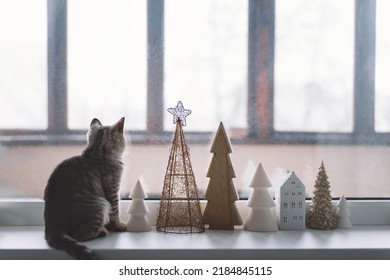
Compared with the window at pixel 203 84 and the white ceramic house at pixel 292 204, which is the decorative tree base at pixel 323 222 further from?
the window at pixel 203 84

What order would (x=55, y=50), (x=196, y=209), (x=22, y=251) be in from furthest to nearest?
(x=55, y=50) < (x=196, y=209) < (x=22, y=251)

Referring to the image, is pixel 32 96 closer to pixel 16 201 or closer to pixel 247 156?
pixel 16 201

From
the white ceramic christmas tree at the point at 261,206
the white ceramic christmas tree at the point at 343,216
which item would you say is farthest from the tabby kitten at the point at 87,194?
the white ceramic christmas tree at the point at 343,216

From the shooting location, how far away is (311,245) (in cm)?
136

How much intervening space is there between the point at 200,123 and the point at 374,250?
62 centimetres

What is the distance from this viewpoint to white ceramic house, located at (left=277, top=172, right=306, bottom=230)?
5.03 feet

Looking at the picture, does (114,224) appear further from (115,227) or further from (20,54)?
(20,54)

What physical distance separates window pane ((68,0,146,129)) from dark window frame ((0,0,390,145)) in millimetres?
26

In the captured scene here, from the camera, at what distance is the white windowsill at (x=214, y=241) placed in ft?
4.30

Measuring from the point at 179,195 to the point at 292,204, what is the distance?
1.06ft

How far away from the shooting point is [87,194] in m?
1.43

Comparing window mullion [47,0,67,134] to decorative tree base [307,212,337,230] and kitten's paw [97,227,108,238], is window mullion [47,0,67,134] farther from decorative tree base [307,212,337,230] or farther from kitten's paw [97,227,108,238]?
decorative tree base [307,212,337,230]

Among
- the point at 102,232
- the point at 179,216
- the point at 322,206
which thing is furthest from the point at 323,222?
the point at 102,232

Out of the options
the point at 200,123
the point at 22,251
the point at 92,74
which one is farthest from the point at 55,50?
the point at 22,251
